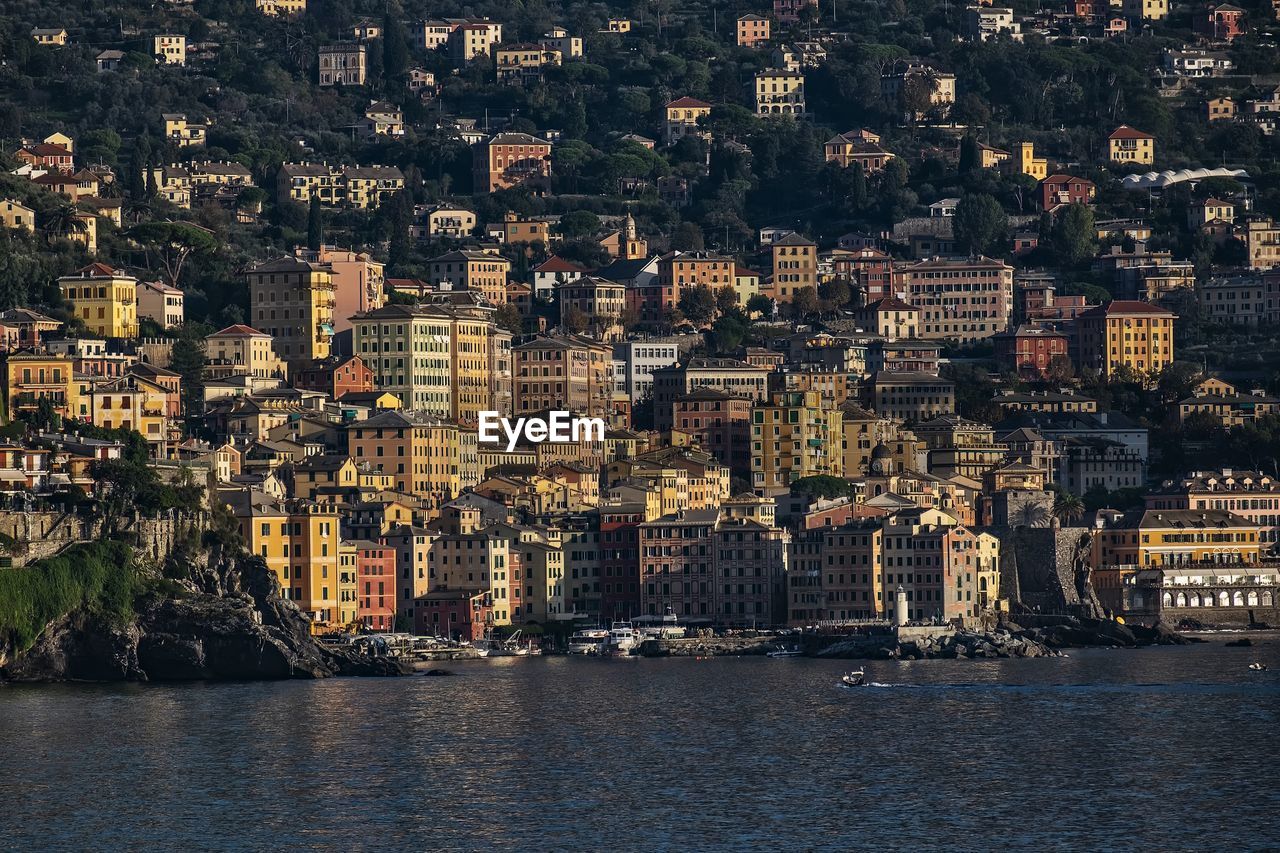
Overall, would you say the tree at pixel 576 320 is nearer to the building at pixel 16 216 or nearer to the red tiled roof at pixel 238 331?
the red tiled roof at pixel 238 331

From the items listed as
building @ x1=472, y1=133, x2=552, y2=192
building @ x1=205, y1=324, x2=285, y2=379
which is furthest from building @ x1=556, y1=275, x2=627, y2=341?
building @ x1=472, y1=133, x2=552, y2=192

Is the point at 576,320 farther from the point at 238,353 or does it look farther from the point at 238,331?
the point at 238,353

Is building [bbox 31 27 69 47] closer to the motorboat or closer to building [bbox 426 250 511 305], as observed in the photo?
building [bbox 426 250 511 305]

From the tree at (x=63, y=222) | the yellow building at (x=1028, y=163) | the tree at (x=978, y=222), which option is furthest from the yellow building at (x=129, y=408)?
the yellow building at (x=1028, y=163)

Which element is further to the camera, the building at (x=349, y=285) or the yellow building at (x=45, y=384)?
the building at (x=349, y=285)

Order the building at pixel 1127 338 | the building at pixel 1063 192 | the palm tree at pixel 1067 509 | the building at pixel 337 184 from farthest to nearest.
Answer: the building at pixel 1063 192 < the building at pixel 337 184 < the building at pixel 1127 338 < the palm tree at pixel 1067 509

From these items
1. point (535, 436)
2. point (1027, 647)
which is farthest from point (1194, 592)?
point (535, 436)

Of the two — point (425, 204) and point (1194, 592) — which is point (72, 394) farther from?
point (425, 204)

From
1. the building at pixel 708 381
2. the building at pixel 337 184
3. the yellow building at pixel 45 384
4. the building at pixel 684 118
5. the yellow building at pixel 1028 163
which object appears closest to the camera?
the yellow building at pixel 45 384

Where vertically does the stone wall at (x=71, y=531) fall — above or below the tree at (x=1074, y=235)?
below
